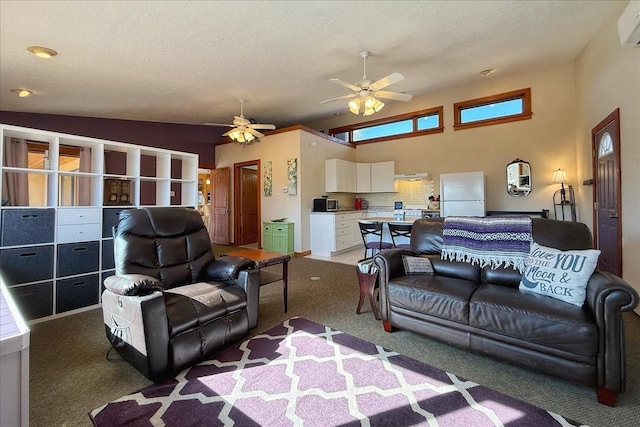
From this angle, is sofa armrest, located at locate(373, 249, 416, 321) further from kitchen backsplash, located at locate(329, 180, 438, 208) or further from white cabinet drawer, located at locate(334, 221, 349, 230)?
kitchen backsplash, located at locate(329, 180, 438, 208)

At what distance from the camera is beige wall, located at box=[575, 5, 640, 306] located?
2939 millimetres

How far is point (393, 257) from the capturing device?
2.60 metres

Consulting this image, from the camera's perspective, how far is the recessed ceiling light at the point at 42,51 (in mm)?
2908

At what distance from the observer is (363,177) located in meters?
7.22

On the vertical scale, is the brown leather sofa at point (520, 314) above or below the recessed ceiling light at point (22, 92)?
below

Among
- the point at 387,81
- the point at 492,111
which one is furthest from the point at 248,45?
the point at 492,111

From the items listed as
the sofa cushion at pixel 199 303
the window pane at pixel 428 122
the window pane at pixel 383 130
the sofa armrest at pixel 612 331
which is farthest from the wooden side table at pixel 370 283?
the window pane at pixel 383 130

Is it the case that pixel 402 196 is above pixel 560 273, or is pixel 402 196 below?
above

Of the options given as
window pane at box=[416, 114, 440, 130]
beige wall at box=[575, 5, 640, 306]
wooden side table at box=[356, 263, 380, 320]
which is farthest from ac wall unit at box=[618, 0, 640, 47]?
window pane at box=[416, 114, 440, 130]

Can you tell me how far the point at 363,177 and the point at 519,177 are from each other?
3.20 metres

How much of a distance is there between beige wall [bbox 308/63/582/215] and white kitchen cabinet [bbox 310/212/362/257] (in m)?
2.11

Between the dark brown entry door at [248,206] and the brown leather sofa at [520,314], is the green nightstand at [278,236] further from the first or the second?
the brown leather sofa at [520,314]

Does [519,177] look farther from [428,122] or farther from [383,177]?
[383,177]

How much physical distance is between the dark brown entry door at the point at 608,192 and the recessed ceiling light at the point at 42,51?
616 centimetres
